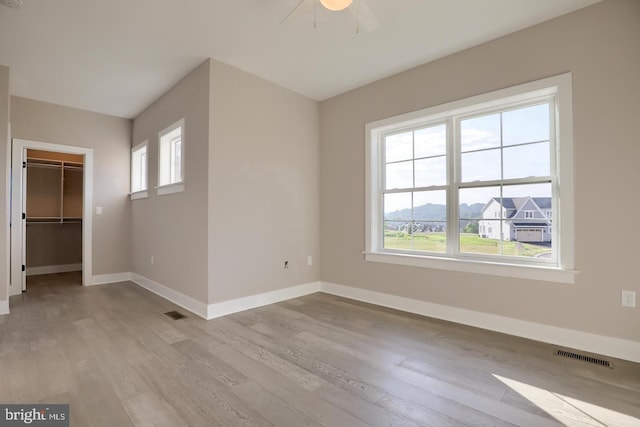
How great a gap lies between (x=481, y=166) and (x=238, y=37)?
109 inches

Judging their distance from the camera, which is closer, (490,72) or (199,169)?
(490,72)

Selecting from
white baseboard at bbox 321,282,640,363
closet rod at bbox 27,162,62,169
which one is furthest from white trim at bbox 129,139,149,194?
white baseboard at bbox 321,282,640,363

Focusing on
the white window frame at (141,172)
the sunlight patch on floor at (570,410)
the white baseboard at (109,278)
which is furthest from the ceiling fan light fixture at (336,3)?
the white baseboard at (109,278)

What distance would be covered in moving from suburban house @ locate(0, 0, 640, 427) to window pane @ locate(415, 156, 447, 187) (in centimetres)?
3

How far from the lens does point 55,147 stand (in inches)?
181

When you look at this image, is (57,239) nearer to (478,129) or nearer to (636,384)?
(478,129)

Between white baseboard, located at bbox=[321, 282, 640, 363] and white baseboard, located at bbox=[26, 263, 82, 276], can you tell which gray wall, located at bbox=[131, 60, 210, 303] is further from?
white baseboard, located at bbox=[26, 263, 82, 276]

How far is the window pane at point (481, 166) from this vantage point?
3016 millimetres

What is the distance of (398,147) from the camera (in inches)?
150

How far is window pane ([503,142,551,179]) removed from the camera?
2740 mm

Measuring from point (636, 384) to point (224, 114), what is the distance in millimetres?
4126

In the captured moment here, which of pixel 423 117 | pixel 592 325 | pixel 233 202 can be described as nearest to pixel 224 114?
pixel 233 202

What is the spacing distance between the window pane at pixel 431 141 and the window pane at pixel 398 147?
0.28 feet

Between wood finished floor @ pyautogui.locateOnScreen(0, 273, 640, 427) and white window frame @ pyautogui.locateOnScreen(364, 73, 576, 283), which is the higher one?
white window frame @ pyautogui.locateOnScreen(364, 73, 576, 283)
